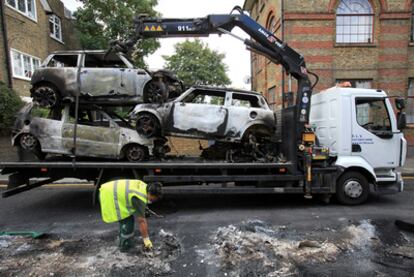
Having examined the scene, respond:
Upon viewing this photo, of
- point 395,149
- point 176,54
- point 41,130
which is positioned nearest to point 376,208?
point 395,149

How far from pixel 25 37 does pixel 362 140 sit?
15.8 meters

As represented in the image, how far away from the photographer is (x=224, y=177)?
5.45m

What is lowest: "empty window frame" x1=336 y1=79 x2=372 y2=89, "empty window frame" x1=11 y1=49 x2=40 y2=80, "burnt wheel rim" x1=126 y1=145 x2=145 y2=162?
"burnt wheel rim" x1=126 y1=145 x2=145 y2=162

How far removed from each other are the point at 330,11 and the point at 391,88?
168 inches

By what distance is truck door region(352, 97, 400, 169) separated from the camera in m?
5.74

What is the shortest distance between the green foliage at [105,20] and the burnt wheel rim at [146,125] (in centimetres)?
1099

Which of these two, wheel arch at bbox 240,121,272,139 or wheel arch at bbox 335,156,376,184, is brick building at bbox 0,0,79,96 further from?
wheel arch at bbox 335,156,376,184

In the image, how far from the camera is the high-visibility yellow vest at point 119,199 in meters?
3.68

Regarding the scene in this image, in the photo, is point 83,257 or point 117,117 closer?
point 83,257

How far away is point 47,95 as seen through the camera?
563 cm

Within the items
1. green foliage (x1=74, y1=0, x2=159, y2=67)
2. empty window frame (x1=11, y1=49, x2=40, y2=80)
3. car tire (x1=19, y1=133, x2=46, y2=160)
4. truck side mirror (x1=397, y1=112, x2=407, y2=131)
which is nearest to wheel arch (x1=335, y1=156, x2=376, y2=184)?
truck side mirror (x1=397, y1=112, x2=407, y2=131)

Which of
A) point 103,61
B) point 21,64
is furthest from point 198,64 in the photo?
point 103,61

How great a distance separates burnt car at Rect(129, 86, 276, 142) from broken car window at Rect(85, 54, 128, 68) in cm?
117

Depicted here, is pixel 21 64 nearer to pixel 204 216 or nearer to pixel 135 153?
pixel 135 153
